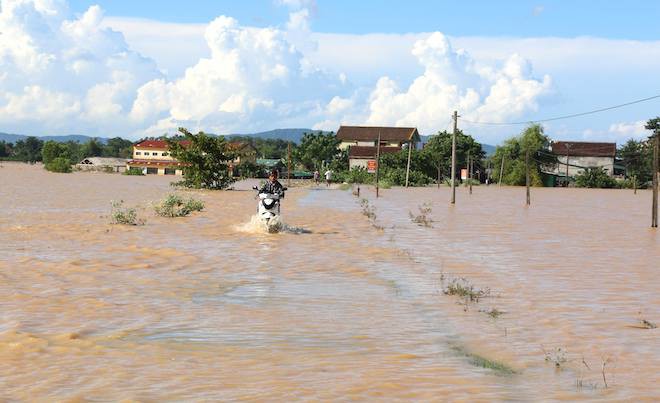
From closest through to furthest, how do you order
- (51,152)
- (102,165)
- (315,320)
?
(315,320)
(51,152)
(102,165)

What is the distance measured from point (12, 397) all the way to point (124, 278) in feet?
23.1

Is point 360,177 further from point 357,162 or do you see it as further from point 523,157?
point 523,157

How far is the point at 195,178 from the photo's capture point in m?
56.8

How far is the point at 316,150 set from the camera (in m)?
119

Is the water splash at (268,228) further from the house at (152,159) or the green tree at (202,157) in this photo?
the house at (152,159)

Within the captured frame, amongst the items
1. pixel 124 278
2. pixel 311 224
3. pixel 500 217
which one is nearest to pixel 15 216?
pixel 311 224

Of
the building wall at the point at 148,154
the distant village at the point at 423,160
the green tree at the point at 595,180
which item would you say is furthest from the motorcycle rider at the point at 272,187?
the building wall at the point at 148,154

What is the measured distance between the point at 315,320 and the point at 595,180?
348 feet

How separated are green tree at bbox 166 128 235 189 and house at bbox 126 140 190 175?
274 ft

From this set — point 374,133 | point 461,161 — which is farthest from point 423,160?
point 374,133

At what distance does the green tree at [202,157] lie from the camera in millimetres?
55312

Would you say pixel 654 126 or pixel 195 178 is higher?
pixel 654 126

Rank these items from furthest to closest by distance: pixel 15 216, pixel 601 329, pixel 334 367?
pixel 15 216
pixel 601 329
pixel 334 367

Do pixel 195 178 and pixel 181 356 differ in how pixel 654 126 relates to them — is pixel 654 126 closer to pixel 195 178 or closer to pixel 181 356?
pixel 195 178
